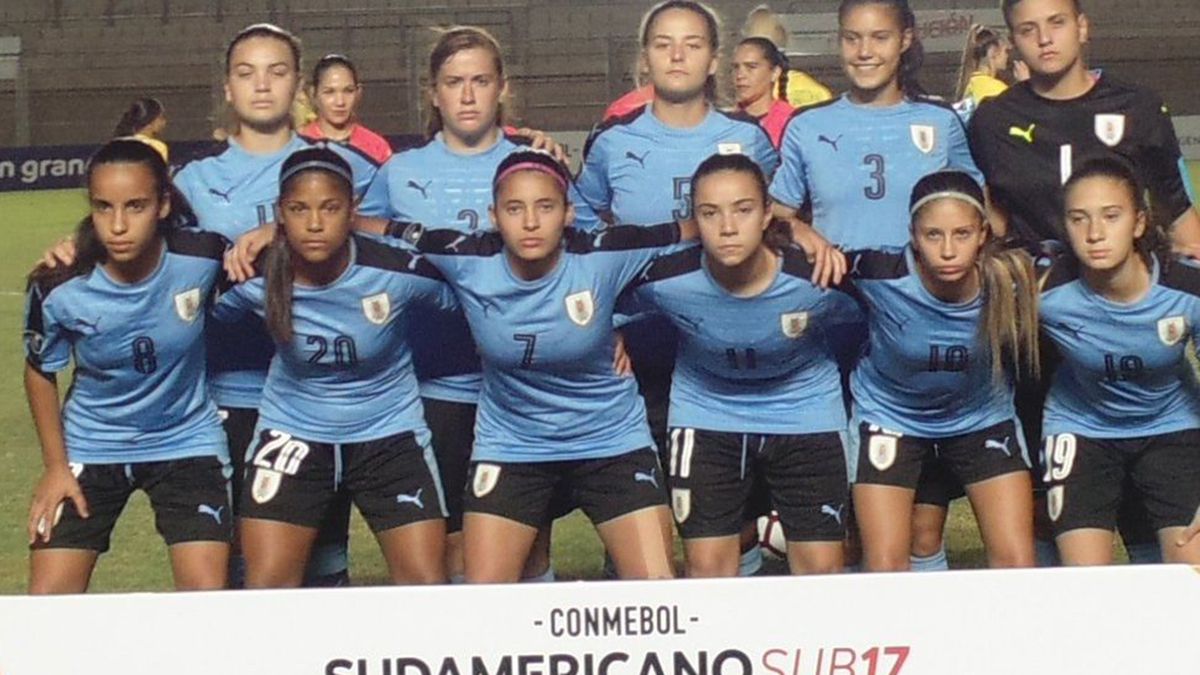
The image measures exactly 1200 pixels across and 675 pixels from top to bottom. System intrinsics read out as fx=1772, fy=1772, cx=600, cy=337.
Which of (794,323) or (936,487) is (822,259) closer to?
(794,323)

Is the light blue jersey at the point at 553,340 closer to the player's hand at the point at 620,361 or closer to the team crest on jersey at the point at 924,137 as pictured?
the player's hand at the point at 620,361

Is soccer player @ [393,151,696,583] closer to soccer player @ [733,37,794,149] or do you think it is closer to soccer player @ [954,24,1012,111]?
soccer player @ [733,37,794,149]

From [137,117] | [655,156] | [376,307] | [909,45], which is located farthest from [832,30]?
[376,307]

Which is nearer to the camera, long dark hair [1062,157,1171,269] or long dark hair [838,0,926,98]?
long dark hair [1062,157,1171,269]

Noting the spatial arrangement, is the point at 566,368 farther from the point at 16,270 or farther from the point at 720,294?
the point at 16,270

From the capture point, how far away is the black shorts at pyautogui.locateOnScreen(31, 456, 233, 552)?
14.6 ft

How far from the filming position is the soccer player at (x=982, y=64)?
25.5ft

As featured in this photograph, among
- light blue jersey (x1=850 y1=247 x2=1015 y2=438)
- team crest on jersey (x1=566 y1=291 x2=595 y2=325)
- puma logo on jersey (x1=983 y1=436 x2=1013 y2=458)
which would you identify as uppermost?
team crest on jersey (x1=566 y1=291 x2=595 y2=325)

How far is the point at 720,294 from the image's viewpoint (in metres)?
4.50

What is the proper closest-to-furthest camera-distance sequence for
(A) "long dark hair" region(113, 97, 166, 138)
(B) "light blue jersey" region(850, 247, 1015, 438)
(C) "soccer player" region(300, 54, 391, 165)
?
(B) "light blue jersey" region(850, 247, 1015, 438) → (A) "long dark hair" region(113, 97, 166, 138) → (C) "soccer player" region(300, 54, 391, 165)

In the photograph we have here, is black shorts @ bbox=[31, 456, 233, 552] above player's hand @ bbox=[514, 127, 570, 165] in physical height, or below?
below

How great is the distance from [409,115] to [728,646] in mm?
23917

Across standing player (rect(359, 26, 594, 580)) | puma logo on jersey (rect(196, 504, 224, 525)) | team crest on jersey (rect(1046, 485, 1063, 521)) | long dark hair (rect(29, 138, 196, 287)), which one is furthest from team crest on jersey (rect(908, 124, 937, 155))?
puma logo on jersey (rect(196, 504, 224, 525))

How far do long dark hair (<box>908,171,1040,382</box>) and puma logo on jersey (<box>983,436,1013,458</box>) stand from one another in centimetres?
22
